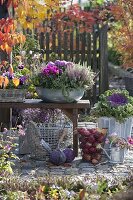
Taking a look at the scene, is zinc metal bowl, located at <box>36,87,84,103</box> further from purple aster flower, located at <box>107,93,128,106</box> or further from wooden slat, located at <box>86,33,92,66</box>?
wooden slat, located at <box>86,33,92,66</box>

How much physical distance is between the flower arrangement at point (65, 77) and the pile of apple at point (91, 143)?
583 millimetres

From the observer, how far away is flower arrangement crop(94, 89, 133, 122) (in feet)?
26.0

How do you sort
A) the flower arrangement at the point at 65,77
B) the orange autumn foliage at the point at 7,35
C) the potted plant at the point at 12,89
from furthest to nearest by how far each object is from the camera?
the potted plant at the point at 12,89, the flower arrangement at the point at 65,77, the orange autumn foliage at the point at 7,35

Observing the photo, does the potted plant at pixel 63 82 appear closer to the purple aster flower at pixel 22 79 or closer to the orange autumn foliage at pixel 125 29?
the purple aster flower at pixel 22 79

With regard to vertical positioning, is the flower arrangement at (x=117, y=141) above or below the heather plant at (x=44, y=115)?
below

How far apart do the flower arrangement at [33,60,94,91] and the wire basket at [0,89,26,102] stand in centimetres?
25

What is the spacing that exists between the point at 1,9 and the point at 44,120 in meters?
1.55

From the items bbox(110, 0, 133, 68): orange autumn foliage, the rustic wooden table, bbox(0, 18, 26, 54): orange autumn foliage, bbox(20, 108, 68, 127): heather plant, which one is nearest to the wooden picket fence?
bbox(110, 0, 133, 68): orange autumn foliage

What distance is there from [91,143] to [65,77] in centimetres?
87

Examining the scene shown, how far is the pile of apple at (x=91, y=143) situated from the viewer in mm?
7684

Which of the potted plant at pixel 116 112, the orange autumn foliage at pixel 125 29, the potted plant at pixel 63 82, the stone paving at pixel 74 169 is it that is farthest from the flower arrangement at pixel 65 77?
the orange autumn foliage at pixel 125 29

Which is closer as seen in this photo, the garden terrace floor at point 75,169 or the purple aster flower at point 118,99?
the garden terrace floor at point 75,169

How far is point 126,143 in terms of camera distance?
7637 mm

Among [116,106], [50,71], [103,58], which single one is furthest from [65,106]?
[103,58]
